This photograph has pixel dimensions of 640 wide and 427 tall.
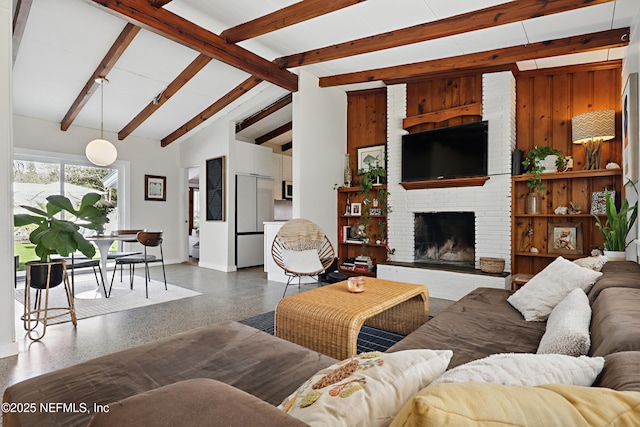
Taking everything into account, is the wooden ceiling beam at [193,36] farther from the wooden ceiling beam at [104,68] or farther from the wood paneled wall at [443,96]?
the wood paneled wall at [443,96]

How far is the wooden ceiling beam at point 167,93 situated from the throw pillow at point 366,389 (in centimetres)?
467

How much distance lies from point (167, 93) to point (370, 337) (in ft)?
15.5

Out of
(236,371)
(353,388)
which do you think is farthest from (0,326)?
(353,388)

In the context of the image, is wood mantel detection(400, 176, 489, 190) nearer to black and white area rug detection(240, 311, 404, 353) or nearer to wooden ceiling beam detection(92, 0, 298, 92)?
wooden ceiling beam detection(92, 0, 298, 92)

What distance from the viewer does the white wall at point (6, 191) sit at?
2578 mm

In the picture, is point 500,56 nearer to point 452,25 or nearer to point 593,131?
point 452,25

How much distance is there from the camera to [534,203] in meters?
4.08

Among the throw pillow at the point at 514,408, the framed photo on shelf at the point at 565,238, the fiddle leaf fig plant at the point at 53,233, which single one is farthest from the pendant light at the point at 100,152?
the framed photo on shelf at the point at 565,238

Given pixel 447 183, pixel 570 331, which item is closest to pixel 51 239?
pixel 570 331

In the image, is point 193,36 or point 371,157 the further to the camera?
point 371,157

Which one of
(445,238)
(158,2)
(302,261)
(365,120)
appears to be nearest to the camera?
(158,2)

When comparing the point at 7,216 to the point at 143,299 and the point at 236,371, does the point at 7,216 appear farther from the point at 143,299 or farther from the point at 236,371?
the point at 236,371

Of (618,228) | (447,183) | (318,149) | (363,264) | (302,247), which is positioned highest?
(318,149)

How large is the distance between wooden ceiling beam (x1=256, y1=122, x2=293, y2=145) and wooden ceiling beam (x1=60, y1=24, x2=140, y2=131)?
3.16 m
